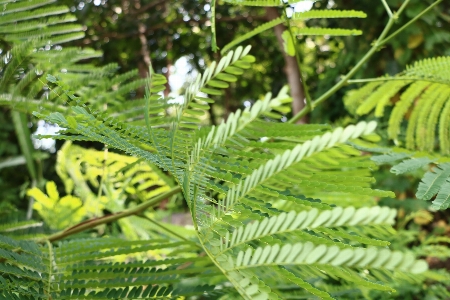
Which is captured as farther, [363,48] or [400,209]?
[363,48]

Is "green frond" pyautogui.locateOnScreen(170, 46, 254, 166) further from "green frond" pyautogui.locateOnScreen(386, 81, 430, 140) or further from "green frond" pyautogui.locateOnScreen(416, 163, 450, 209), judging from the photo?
"green frond" pyautogui.locateOnScreen(386, 81, 430, 140)

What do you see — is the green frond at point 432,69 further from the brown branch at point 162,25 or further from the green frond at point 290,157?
the brown branch at point 162,25

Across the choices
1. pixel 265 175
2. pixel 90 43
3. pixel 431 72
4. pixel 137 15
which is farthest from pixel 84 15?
pixel 265 175

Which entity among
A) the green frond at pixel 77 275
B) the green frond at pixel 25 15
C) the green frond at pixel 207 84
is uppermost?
the green frond at pixel 25 15

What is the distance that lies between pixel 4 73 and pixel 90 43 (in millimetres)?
2905

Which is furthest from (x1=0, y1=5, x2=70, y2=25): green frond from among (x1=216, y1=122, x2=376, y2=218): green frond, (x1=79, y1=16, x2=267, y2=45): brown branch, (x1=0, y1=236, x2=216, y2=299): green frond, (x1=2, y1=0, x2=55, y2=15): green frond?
(x1=79, y1=16, x2=267, y2=45): brown branch

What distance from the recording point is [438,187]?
399 mm

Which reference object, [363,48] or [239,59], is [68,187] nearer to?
[239,59]

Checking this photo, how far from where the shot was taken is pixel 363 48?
2.58 meters

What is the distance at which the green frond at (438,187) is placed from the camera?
1.20 feet

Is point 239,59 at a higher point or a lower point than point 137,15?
lower

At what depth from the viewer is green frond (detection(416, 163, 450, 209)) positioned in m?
0.36

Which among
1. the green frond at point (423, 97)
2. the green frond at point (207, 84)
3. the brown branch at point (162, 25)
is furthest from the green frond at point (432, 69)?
the brown branch at point (162, 25)

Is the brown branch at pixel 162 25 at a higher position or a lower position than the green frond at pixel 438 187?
higher
